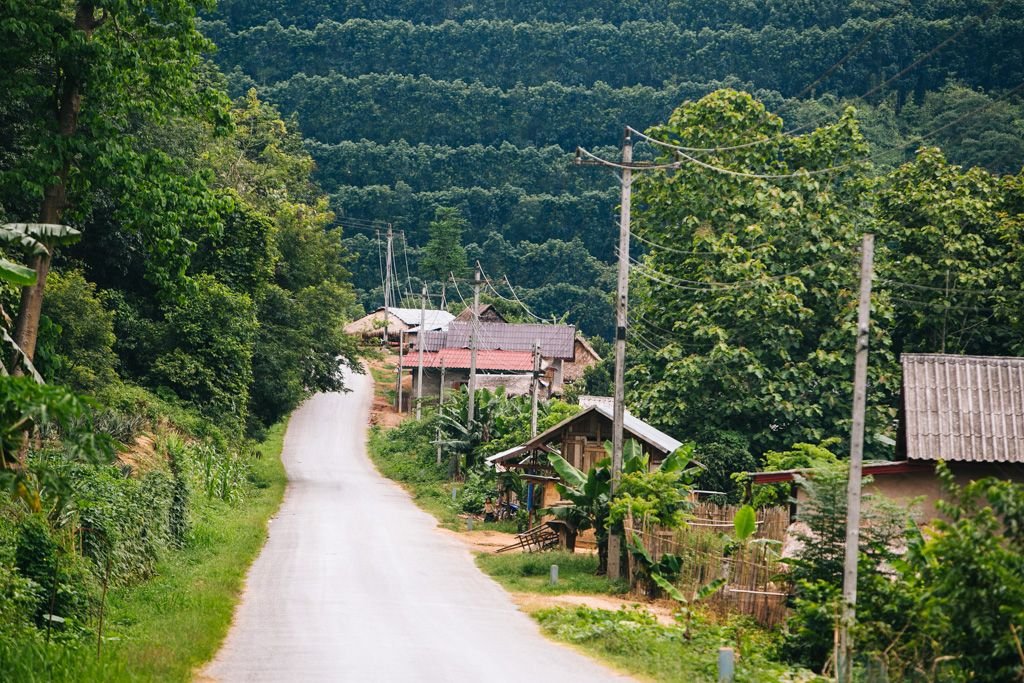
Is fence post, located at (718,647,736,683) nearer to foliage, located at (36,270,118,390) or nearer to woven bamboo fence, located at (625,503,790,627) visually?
woven bamboo fence, located at (625,503,790,627)

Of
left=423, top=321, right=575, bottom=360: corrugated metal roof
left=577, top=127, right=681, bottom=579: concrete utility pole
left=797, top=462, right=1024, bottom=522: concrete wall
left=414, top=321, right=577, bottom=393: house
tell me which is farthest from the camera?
left=423, top=321, right=575, bottom=360: corrugated metal roof

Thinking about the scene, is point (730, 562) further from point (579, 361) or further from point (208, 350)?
point (579, 361)

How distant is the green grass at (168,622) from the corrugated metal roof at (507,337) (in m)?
44.5

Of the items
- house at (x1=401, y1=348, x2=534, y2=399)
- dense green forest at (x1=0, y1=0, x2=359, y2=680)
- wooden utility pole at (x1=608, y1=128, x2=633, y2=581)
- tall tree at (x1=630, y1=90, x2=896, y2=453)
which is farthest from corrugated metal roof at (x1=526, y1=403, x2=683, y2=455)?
house at (x1=401, y1=348, x2=534, y2=399)

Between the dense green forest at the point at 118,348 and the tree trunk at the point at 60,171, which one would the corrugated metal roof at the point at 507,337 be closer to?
the dense green forest at the point at 118,348

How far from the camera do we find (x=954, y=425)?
23.2 meters

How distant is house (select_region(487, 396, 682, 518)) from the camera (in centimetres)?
3484

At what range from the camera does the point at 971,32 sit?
111m

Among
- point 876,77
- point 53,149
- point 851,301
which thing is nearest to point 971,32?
point 876,77

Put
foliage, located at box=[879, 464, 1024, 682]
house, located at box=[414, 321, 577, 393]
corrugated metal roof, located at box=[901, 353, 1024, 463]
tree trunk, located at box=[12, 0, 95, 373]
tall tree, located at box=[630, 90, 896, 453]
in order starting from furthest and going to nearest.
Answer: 1. house, located at box=[414, 321, 577, 393]
2. tall tree, located at box=[630, 90, 896, 453]
3. corrugated metal roof, located at box=[901, 353, 1024, 463]
4. tree trunk, located at box=[12, 0, 95, 373]
5. foliage, located at box=[879, 464, 1024, 682]

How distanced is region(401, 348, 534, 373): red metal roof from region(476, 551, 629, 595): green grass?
41.5m

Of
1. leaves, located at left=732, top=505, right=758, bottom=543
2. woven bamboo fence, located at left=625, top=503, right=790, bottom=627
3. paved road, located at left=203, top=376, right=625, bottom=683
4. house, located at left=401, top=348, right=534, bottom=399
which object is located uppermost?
house, located at left=401, top=348, right=534, bottom=399

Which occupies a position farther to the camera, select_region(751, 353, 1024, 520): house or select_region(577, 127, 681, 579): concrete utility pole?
select_region(577, 127, 681, 579): concrete utility pole

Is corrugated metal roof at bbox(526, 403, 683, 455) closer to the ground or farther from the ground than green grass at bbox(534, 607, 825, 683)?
farther from the ground
